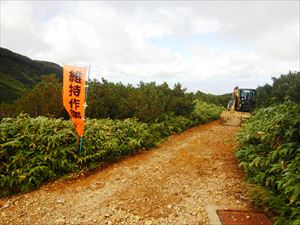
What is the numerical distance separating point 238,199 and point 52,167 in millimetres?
3834

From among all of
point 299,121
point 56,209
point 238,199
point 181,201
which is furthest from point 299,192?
point 56,209

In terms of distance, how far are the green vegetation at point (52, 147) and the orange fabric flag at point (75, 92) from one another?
0.38m

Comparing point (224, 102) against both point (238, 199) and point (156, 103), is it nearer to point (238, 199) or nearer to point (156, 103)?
point (156, 103)

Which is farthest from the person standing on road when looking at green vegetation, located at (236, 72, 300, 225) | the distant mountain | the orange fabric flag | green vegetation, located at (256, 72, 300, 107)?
the distant mountain

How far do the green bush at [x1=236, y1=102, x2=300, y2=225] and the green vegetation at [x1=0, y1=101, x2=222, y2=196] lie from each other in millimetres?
3051

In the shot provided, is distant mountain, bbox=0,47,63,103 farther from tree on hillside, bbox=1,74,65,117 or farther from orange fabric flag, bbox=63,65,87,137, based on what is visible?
orange fabric flag, bbox=63,65,87,137

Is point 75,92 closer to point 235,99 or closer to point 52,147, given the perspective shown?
point 52,147

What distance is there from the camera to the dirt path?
376 centimetres

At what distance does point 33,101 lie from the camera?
736cm

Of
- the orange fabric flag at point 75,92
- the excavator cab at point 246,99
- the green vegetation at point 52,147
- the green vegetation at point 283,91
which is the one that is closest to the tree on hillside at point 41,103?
the green vegetation at point 52,147

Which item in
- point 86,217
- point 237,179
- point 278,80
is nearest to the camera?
point 86,217

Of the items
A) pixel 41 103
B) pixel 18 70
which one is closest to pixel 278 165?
pixel 41 103

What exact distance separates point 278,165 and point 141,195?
2484 mm

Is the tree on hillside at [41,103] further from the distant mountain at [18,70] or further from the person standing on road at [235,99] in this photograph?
the distant mountain at [18,70]
